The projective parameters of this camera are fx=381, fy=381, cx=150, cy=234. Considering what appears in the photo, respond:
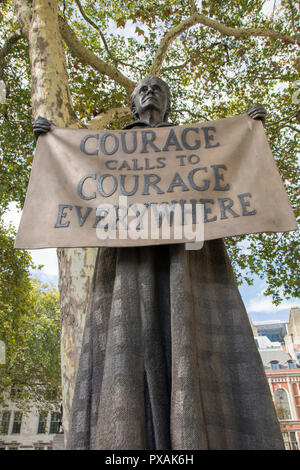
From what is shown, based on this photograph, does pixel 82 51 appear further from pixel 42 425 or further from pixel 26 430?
pixel 26 430

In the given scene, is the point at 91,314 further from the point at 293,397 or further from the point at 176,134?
the point at 293,397

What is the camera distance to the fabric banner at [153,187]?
2.01 m

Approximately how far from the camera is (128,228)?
2.01 m

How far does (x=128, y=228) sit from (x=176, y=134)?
74 centimetres

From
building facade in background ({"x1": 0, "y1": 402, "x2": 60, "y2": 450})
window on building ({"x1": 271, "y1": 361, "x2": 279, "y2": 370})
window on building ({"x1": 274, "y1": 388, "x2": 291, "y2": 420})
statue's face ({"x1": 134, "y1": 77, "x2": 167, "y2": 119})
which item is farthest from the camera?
window on building ({"x1": 271, "y1": 361, "x2": 279, "y2": 370})

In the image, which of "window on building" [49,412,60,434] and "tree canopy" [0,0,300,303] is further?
"window on building" [49,412,60,434]

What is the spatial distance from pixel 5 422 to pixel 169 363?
35.3m

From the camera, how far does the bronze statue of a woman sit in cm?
150

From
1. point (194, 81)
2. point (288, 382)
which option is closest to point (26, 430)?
point (288, 382)

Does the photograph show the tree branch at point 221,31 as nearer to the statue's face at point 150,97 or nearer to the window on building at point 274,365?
the statue's face at point 150,97

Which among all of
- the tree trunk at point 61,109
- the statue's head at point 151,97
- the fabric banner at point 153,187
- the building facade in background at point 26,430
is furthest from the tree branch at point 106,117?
the building facade in background at point 26,430

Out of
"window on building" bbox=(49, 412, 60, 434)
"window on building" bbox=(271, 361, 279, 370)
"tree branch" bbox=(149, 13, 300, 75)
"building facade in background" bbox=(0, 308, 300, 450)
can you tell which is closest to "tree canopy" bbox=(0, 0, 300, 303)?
"tree branch" bbox=(149, 13, 300, 75)

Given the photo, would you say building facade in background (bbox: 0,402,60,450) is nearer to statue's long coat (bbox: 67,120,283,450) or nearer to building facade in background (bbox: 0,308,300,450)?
building facade in background (bbox: 0,308,300,450)

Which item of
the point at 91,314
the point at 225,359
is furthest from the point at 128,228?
the point at 225,359
